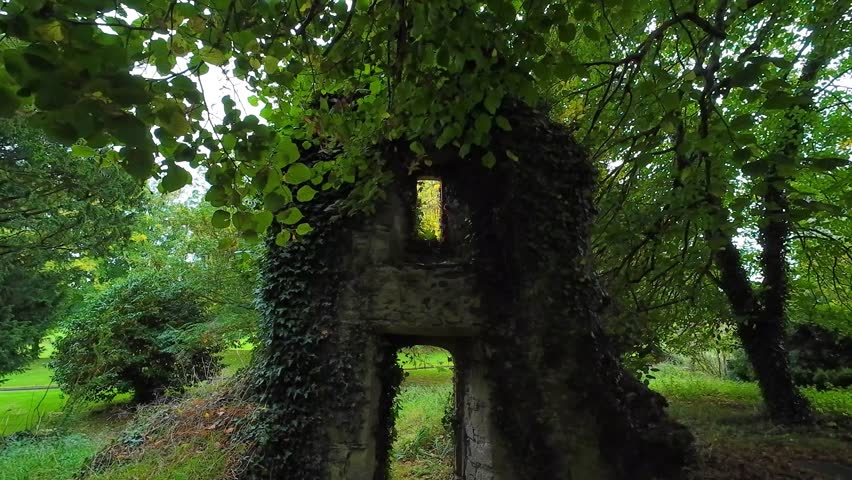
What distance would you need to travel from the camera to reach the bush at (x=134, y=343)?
10062 millimetres

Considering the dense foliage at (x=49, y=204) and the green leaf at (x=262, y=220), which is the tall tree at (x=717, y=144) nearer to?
the green leaf at (x=262, y=220)

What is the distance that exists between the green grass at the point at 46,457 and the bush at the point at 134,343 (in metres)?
2.53

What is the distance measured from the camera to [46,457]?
6.20 meters

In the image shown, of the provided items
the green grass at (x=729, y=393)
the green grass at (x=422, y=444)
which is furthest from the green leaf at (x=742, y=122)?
the green grass at (x=729, y=393)

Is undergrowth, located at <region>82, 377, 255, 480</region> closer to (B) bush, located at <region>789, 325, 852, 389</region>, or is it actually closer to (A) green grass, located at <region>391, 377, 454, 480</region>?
(A) green grass, located at <region>391, 377, 454, 480</region>

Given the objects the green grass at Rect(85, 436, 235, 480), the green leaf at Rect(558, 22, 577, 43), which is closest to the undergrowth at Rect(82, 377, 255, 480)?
the green grass at Rect(85, 436, 235, 480)

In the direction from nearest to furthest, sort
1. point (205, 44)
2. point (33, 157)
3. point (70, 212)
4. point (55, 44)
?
point (55, 44) < point (205, 44) < point (33, 157) < point (70, 212)

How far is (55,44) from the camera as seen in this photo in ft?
3.86

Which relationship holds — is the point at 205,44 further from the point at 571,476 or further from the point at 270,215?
the point at 571,476

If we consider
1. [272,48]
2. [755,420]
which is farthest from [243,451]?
[755,420]

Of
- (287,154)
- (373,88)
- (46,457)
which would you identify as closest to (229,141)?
(287,154)

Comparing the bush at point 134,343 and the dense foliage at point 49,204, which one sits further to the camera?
the bush at point 134,343

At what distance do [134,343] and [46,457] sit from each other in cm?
479

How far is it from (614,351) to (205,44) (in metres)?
5.07
